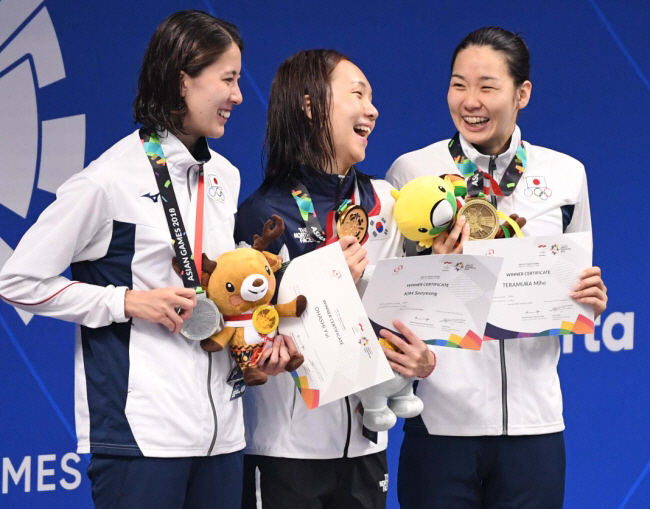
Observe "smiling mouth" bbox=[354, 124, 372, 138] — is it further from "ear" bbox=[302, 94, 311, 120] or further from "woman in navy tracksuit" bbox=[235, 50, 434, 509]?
"ear" bbox=[302, 94, 311, 120]

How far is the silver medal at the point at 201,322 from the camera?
1.71 metres

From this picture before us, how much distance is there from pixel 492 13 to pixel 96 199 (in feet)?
6.29

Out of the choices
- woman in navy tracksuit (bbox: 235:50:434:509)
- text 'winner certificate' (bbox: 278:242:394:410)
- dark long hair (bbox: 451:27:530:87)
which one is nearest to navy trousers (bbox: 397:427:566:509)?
woman in navy tracksuit (bbox: 235:50:434:509)

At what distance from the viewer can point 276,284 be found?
183cm

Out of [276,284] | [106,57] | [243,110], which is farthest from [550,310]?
[106,57]

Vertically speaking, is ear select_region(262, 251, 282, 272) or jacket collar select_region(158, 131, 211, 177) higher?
jacket collar select_region(158, 131, 211, 177)

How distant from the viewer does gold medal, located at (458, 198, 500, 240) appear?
6.21ft

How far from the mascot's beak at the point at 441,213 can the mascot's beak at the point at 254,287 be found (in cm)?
36

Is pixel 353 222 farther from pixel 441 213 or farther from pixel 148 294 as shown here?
pixel 148 294

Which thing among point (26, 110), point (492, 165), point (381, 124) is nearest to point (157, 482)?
point (492, 165)

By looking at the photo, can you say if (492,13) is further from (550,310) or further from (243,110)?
Result: (550,310)

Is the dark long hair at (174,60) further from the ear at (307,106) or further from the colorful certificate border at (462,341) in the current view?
the colorful certificate border at (462,341)

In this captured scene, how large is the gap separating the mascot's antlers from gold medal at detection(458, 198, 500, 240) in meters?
0.39

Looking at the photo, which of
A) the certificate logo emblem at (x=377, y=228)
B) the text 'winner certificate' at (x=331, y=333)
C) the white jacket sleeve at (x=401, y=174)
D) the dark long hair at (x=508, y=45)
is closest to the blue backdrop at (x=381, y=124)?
the white jacket sleeve at (x=401, y=174)
